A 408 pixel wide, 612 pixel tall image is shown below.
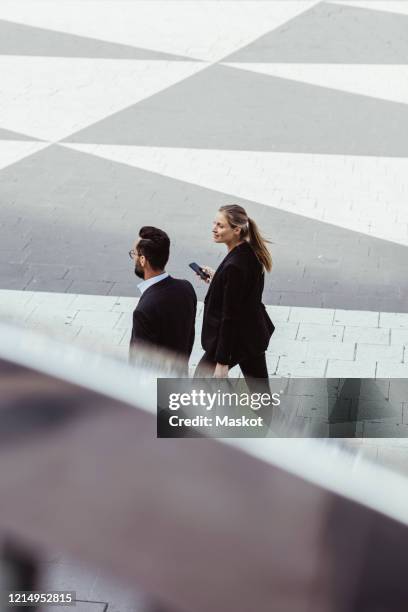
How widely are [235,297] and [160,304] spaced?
0.68 metres

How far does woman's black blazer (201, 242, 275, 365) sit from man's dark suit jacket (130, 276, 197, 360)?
45 centimetres

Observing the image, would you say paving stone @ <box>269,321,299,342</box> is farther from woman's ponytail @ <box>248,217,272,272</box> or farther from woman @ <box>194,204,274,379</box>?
woman's ponytail @ <box>248,217,272,272</box>

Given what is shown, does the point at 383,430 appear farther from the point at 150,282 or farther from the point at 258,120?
the point at 258,120

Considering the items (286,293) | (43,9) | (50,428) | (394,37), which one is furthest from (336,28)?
(50,428)

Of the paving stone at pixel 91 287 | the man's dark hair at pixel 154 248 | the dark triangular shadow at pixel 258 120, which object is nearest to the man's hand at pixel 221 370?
the man's dark hair at pixel 154 248

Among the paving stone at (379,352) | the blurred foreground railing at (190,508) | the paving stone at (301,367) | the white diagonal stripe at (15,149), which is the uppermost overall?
the white diagonal stripe at (15,149)

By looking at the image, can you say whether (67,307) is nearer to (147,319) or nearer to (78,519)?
(147,319)

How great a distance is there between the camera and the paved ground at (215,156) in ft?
24.8

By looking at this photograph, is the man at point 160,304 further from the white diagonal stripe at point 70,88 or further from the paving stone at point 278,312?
the white diagonal stripe at point 70,88

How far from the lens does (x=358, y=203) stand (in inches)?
374

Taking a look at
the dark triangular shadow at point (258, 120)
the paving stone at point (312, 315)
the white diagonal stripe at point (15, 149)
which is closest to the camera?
the paving stone at point (312, 315)

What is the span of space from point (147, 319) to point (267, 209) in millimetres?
5161

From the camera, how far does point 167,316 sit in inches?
175

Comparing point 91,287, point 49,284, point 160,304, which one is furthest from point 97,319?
point 160,304
